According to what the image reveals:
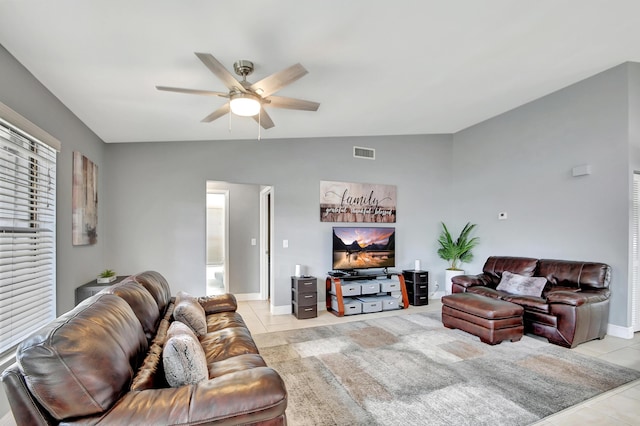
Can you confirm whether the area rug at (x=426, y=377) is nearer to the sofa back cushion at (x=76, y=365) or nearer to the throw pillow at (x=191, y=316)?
the throw pillow at (x=191, y=316)

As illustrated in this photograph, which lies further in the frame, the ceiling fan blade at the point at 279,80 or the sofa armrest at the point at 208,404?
the ceiling fan blade at the point at 279,80

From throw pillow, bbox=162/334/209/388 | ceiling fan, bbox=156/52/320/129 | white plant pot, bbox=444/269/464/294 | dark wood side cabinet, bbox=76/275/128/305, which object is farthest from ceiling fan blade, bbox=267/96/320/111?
white plant pot, bbox=444/269/464/294

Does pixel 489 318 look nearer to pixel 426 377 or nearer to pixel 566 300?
pixel 566 300

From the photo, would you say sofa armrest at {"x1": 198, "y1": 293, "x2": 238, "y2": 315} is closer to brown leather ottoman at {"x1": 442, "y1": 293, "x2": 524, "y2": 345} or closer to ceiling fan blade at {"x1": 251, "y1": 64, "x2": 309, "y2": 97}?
ceiling fan blade at {"x1": 251, "y1": 64, "x2": 309, "y2": 97}

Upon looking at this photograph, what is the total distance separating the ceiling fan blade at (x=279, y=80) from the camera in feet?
7.00

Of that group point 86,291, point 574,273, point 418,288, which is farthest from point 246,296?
point 574,273

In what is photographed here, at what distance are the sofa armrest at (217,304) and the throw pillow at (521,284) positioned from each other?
3725 mm

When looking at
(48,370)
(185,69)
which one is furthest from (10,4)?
(48,370)

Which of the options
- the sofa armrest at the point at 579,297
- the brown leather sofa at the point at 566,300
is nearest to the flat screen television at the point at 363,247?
the brown leather sofa at the point at 566,300

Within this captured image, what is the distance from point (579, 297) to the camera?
3.55 metres

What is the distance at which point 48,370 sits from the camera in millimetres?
1130

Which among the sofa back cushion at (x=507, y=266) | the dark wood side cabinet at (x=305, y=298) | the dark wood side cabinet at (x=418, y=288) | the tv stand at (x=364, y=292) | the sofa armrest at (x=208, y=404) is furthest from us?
the dark wood side cabinet at (x=418, y=288)

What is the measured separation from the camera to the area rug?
2291 mm

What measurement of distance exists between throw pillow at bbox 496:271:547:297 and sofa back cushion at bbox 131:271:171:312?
434 centimetres
